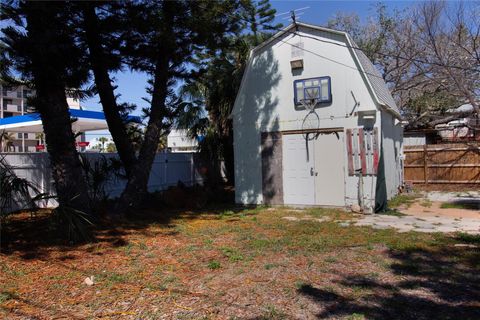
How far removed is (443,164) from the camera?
16734 millimetres

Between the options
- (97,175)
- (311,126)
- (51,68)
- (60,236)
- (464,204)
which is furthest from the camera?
(464,204)

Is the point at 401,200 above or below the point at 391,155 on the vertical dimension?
below

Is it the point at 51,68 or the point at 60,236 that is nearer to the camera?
the point at 60,236

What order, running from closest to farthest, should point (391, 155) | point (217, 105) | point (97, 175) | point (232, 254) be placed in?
point (232, 254) → point (97, 175) → point (391, 155) → point (217, 105)

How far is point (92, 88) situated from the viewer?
977 cm

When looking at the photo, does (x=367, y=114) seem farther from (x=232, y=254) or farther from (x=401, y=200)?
(x=232, y=254)

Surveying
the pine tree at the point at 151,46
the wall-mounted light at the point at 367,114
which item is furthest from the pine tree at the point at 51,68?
the wall-mounted light at the point at 367,114

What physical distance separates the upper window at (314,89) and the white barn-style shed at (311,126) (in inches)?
1.2

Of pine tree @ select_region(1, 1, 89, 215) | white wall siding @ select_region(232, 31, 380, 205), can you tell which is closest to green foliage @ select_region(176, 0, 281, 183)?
white wall siding @ select_region(232, 31, 380, 205)

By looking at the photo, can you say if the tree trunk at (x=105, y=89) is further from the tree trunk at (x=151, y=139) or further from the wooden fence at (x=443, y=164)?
the wooden fence at (x=443, y=164)

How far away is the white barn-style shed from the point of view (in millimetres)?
10609

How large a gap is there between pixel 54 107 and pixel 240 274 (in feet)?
17.2

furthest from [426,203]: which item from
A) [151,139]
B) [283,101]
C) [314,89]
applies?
[151,139]

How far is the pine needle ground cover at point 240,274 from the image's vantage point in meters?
4.16
